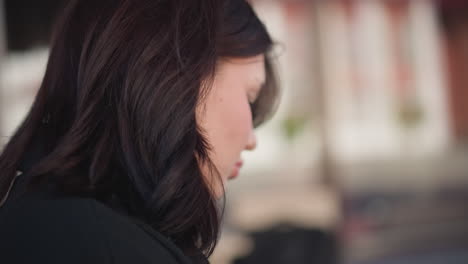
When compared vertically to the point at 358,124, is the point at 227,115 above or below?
above

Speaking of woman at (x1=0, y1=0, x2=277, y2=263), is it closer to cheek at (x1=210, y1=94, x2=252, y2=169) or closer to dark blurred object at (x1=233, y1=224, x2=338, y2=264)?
cheek at (x1=210, y1=94, x2=252, y2=169)

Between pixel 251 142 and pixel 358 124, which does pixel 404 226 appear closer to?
pixel 358 124

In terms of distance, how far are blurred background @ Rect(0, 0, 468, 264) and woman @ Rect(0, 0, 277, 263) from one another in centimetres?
328

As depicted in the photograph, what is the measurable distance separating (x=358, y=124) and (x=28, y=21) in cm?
400

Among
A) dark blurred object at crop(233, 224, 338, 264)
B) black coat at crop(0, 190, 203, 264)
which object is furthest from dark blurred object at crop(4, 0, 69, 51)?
black coat at crop(0, 190, 203, 264)

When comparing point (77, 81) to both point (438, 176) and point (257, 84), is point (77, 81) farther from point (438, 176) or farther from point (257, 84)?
point (438, 176)

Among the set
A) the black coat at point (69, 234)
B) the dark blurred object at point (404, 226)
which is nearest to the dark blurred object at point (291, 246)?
the dark blurred object at point (404, 226)

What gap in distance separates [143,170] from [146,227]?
11 centimetres

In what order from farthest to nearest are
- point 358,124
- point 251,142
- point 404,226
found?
point 358,124, point 404,226, point 251,142

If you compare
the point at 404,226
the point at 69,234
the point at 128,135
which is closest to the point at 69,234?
the point at 69,234

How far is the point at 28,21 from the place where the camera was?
4633 millimetres

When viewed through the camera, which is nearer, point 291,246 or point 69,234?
point 69,234

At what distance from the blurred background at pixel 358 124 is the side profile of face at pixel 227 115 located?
3.13m

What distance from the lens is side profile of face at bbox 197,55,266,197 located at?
3.72ft
